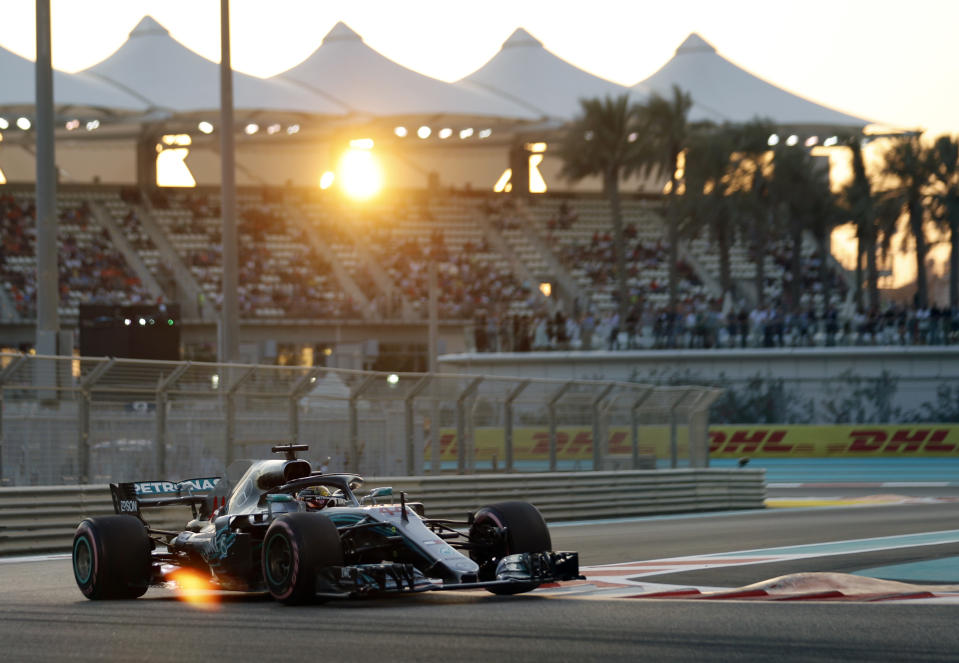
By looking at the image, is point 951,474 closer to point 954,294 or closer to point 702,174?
point 954,294

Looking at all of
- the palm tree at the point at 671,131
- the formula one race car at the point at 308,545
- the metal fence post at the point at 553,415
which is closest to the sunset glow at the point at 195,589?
the formula one race car at the point at 308,545

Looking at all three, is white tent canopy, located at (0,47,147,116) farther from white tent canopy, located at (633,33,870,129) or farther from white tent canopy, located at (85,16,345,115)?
white tent canopy, located at (633,33,870,129)

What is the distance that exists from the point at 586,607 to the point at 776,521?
1256 cm

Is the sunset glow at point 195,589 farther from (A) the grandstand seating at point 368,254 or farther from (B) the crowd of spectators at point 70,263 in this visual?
(B) the crowd of spectators at point 70,263

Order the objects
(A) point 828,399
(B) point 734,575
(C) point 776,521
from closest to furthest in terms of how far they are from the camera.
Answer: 1. (B) point 734,575
2. (C) point 776,521
3. (A) point 828,399

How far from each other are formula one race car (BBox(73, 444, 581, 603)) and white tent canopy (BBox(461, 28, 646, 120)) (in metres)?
48.3

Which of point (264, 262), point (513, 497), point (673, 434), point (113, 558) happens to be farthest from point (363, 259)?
point (113, 558)

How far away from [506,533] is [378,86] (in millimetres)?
49011

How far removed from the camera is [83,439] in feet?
52.9

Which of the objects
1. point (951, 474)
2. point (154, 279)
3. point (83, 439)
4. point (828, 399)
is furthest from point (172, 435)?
point (154, 279)

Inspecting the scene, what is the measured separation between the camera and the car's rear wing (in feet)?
37.5

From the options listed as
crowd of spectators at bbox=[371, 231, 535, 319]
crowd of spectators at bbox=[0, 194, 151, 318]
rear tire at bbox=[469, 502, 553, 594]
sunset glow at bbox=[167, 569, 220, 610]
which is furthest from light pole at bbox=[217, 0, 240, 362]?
crowd of spectators at bbox=[371, 231, 535, 319]

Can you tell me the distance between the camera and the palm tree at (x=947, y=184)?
49219 mm

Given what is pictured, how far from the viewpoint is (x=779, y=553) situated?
1553 cm
